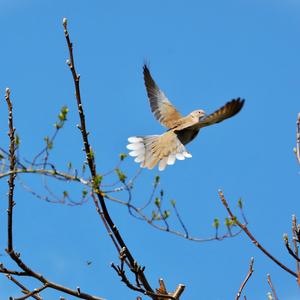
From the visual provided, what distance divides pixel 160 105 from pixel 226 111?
2.36 meters

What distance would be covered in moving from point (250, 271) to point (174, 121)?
10.2 ft

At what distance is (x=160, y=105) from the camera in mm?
7961

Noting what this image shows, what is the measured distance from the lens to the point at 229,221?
414 cm

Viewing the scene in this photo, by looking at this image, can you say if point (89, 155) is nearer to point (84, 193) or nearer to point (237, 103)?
point (84, 193)

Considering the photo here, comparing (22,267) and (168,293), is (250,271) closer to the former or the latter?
(168,293)

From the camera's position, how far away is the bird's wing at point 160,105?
299 inches

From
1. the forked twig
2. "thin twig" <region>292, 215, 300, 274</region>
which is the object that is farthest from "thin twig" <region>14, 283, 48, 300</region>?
"thin twig" <region>292, 215, 300, 274</region>

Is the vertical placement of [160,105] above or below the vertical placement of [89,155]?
above

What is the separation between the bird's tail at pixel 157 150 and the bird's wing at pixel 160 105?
0.58 m

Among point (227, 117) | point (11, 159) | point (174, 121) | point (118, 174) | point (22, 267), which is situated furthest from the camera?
point (174, 121)

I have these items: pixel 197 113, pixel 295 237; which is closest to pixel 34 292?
pixel 295 237

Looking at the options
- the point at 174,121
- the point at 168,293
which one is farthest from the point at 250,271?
the point at 174,121

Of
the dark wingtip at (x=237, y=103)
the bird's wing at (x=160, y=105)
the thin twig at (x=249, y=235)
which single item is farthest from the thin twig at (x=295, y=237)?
the bird's wing at (x=160, y=105)

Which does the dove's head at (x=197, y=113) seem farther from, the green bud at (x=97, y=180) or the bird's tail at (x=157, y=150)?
the green bud at (x=97, y=180)
